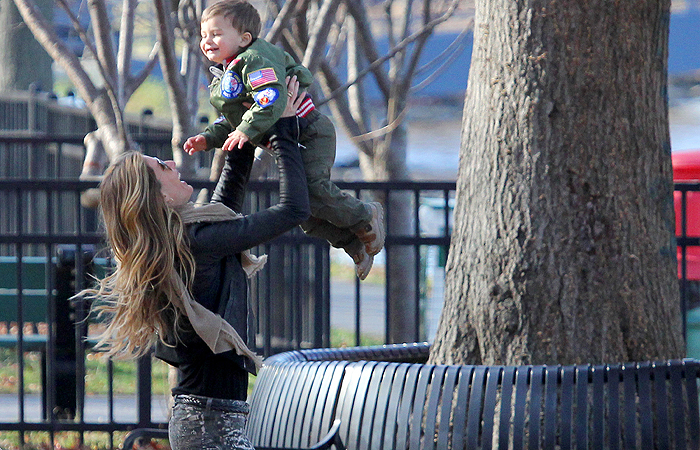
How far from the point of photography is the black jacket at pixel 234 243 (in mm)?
2760

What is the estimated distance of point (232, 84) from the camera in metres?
2.88

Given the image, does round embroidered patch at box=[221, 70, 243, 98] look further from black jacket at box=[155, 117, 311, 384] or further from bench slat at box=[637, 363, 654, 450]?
bench slat at box=[637, 363, 654, 450]

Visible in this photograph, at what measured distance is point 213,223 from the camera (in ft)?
9.22

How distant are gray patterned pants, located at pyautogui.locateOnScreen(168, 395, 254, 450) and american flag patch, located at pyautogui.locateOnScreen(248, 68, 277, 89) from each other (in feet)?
3.04

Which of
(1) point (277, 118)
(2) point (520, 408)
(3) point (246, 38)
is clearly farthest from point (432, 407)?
(3) point (246, 38)

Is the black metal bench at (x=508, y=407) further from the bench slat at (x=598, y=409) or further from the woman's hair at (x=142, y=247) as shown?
the woman's hair at (x=142, y=247)

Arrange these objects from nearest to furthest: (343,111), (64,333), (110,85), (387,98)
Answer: (110,85)
(64,333)
(343,111)
(387,98)

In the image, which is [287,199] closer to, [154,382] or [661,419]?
[661,419]

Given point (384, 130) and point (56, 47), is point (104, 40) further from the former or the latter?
point (384, 130)

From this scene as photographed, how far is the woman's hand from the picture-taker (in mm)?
2876

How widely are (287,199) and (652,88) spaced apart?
1.39 meters

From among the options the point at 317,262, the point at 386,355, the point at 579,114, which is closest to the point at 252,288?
the point at 317,262

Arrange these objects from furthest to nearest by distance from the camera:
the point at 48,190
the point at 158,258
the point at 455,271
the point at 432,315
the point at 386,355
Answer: the point at 432,315 < the point at 48,190 < the point at 386,355 < the point at 455,271 < the point at 158,258

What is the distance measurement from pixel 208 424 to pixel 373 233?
87 centimetres
